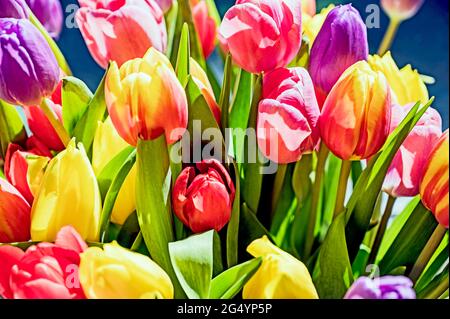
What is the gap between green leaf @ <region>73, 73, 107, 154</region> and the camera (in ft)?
1.60

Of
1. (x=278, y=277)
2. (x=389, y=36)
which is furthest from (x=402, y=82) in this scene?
(x=278, y=277)

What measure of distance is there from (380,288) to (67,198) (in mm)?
177

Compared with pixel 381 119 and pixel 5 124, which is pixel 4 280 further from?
pixel 381 119

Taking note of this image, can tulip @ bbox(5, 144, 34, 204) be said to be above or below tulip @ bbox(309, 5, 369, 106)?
below

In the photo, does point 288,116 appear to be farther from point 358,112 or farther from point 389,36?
point 389,36

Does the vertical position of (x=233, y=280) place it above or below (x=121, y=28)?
below

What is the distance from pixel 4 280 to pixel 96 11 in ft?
0.54

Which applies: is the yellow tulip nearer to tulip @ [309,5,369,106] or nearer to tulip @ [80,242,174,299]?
tulip @ [309,5,369,106]

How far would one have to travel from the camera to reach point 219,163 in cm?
45

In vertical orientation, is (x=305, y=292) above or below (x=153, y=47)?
below

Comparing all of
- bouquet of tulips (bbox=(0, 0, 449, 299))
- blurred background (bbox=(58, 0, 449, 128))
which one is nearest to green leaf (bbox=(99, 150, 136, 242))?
bouquet of tulips (bbox=(0, 0, 449, 299))

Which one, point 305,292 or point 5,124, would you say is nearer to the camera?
point 305,292
